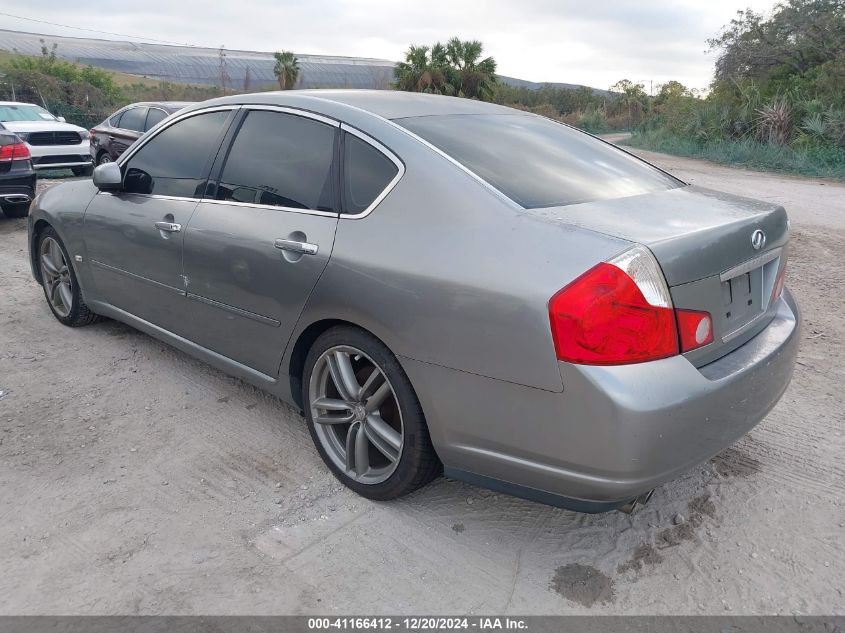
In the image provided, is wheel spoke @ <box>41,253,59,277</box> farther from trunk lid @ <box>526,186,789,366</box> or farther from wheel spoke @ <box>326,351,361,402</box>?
trunk lid @ <box>526,186,789,366</box>

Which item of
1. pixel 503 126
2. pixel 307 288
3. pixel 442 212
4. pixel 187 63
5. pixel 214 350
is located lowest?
pixel 214 350

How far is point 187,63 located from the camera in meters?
49.1

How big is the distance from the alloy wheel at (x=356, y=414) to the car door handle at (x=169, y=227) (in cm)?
119

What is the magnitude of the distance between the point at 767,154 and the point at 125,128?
52.0 ft

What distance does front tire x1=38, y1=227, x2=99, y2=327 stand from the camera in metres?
4.72

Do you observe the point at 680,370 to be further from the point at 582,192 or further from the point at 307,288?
the point at 307,288

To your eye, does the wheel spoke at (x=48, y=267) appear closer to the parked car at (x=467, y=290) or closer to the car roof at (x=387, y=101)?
the parked car at (x=467, y=290)

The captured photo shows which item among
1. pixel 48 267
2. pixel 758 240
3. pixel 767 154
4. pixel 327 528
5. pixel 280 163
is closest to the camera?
pixel 758 240

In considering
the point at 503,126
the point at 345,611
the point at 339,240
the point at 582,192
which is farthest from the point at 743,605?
the point at 503,126

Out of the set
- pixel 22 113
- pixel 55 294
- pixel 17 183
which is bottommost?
pixel 55 294

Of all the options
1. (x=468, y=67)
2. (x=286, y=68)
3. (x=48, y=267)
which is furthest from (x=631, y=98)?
(x=48, y=267)

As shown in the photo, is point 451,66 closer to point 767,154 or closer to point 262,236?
point 767,154
